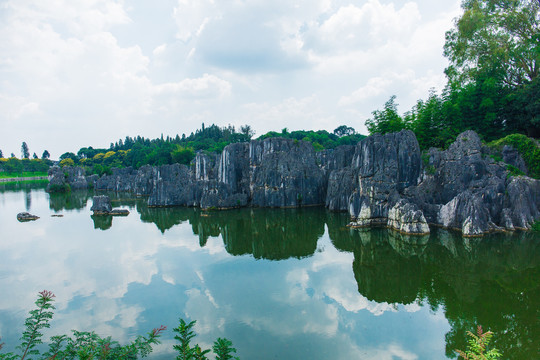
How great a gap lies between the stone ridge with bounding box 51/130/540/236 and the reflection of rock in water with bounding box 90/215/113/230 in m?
6.78

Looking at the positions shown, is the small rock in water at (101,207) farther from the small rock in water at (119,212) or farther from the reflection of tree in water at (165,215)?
the reflection of tree in water at (165,215)

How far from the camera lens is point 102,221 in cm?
2531

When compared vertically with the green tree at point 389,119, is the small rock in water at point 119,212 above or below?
below

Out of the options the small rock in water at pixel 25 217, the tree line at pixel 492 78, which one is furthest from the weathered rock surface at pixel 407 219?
the small rock in water at pixel 25 217

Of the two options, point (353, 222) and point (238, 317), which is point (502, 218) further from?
point (238, 317)

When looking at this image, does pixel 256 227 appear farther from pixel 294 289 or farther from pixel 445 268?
pixel 445 268

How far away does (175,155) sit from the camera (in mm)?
65312

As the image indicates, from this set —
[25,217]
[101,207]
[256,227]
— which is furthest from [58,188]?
[256,227]

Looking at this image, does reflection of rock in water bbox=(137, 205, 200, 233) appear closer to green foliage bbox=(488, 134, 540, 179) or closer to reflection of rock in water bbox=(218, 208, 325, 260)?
reflection of rock in water bbox=(218, 208, 325, 260)

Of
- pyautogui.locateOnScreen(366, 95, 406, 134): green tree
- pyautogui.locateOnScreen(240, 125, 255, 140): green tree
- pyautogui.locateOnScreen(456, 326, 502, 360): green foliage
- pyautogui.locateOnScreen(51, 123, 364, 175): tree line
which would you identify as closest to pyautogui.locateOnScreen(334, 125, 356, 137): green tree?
pyautogui.locateOnScreen(51, 123, 364, 175): tree line

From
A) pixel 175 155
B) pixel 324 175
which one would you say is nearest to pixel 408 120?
pixel 324 175

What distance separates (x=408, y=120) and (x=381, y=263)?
2185 centimetres

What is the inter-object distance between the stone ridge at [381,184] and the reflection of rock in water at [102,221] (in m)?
6.78

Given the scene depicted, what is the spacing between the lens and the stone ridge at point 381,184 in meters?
16.8
